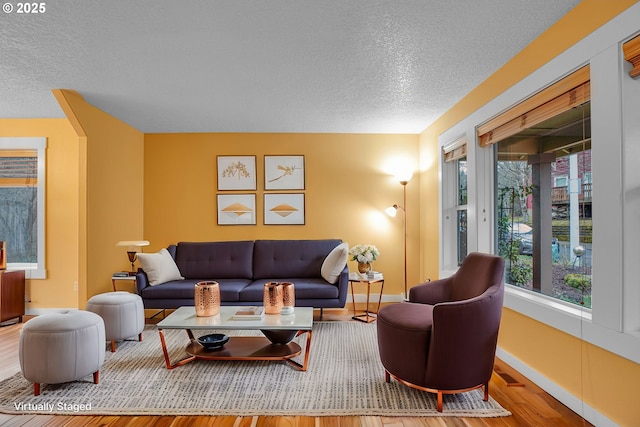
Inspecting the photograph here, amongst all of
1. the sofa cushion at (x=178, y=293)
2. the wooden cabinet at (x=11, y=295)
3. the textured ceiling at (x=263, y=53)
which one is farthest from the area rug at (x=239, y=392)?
the textured ceiling at (x=263, y=53)

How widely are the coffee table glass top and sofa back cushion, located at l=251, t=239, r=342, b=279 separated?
156 centimetres

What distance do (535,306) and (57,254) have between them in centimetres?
528

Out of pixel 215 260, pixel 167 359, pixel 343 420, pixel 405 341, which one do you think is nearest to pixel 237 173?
pixel 215 260

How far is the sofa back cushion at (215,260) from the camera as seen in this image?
4.65 m

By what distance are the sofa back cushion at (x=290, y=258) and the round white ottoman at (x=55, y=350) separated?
2.32 m

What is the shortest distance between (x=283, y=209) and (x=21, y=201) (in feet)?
11.0

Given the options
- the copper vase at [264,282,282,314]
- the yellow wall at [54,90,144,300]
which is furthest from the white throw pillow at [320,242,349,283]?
the yellow wall at [54,90,144,300]

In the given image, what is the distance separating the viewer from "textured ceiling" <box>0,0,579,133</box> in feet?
7.41

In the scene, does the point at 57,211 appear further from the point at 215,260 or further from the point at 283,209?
the point at 283,209

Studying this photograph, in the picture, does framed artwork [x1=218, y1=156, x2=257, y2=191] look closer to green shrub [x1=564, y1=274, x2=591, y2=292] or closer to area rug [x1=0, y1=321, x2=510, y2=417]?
area rug [x1=0, y1=321, x2=510, y2=417]

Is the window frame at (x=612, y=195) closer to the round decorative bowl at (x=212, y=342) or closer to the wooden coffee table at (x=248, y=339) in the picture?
the wooden coffee table at (x=248, y=339)

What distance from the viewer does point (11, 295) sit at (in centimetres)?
422

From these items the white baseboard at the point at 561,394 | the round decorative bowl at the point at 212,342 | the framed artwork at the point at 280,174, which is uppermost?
the framed artwork at the point at 280,174

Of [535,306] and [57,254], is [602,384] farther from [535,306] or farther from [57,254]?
[57,254]
